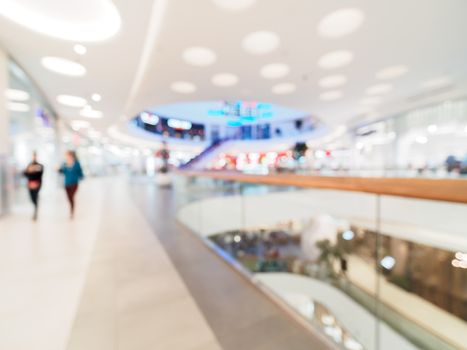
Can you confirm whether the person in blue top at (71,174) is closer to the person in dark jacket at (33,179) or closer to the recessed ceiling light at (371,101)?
the person in dark jacket at (33,179)

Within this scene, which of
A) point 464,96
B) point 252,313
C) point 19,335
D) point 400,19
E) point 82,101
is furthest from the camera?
point 464,96

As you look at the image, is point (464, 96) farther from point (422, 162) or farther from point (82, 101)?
point (82, 101)

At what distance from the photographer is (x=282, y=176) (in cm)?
182

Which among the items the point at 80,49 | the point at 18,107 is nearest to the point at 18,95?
the point at 18,107

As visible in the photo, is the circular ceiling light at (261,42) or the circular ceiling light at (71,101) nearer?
the circular ceiling light at (261,42)

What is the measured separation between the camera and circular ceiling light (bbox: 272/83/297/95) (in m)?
10.1

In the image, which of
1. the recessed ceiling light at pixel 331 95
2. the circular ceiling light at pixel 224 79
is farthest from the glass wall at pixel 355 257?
the recessed ceiling light at pixel 331 95

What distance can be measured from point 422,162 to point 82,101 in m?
19.3

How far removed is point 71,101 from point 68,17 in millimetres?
6158

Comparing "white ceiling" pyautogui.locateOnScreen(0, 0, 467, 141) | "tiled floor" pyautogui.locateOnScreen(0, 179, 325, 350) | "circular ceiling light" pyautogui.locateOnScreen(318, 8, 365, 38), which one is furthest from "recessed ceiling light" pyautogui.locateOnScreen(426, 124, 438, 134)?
"tiled floor" pyautogui.locateOnScreen(0, 179, 325, 350)

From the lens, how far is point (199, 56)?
7.00 m

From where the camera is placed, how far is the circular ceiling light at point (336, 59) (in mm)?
7367

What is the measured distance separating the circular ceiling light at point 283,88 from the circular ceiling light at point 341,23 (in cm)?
388

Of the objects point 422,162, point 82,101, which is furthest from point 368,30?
point 422,162
